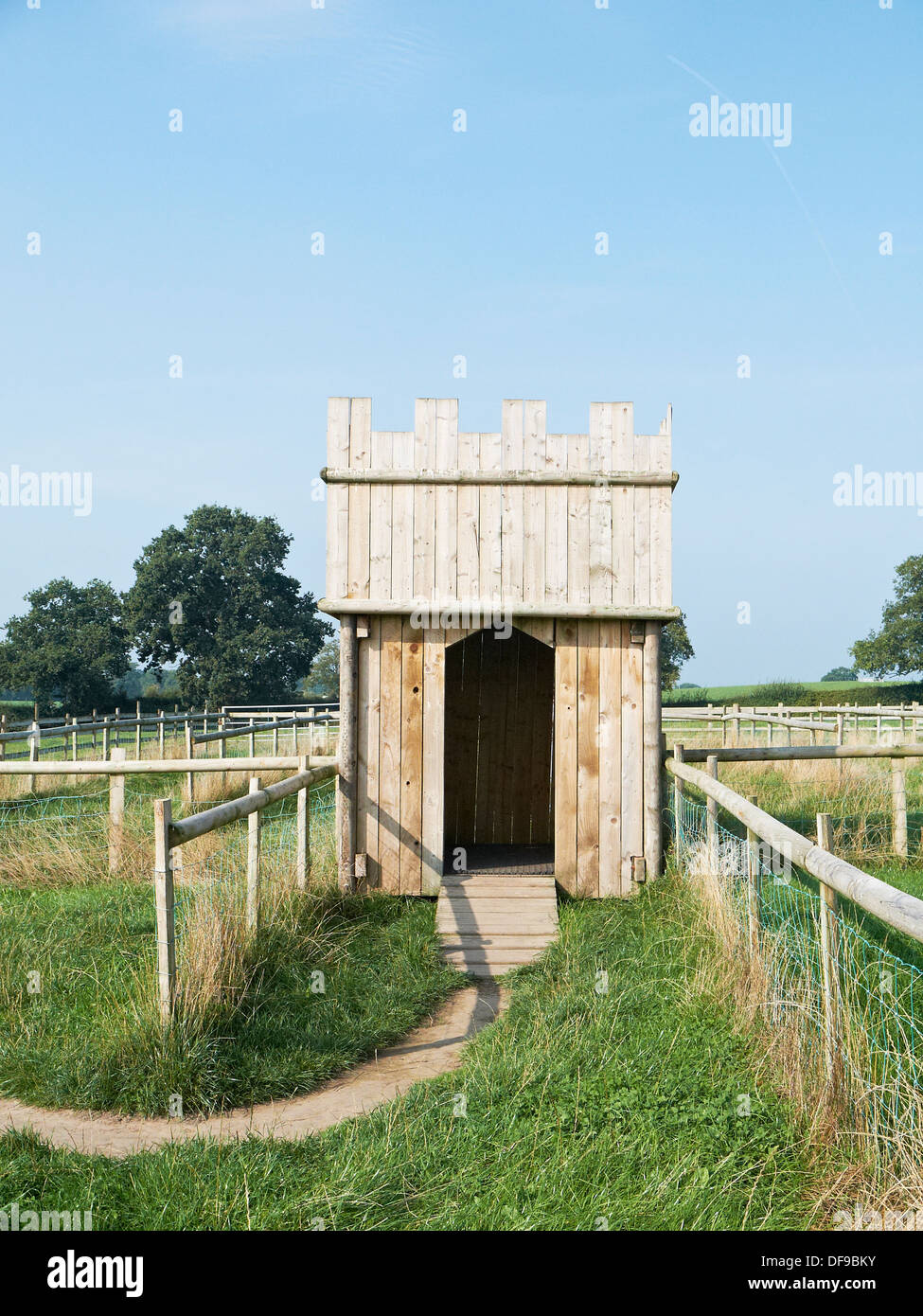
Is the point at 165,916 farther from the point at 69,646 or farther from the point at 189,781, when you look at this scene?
the point at 69,646

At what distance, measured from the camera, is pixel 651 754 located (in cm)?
767

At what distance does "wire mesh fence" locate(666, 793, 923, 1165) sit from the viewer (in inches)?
116

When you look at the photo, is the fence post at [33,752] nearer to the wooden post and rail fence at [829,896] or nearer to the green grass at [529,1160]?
the green grass at [529,1160]

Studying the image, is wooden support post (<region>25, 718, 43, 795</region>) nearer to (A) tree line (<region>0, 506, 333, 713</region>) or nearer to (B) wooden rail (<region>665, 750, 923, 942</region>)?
(B) wooden rail (<region>665, 750, 923, 942</region>)

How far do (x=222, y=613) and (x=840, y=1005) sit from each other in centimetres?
4851

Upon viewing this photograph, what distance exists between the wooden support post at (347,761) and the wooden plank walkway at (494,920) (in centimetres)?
79

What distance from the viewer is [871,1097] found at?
3.07m

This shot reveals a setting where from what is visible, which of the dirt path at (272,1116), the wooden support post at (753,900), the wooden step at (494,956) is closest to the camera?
the dirt path at (272,1116)

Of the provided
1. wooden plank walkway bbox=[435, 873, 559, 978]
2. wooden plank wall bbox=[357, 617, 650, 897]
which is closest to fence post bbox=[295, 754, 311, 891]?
wooden plank wall bbox=[357, 617, 650, 897]

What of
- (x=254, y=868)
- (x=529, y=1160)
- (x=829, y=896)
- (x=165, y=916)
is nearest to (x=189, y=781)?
(x=254, y=868)

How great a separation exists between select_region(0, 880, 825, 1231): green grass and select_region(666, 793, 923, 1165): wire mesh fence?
0.77 ft

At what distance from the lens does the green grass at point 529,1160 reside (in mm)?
2971

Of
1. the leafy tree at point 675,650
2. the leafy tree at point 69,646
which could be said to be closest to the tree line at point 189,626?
the leafy tree at point 69,646
